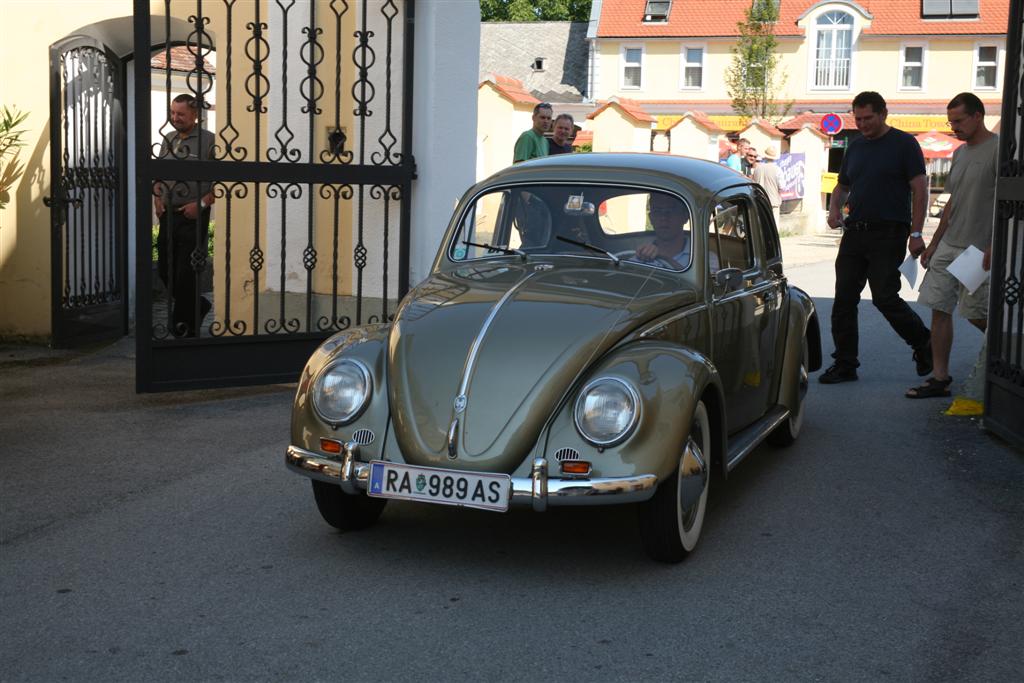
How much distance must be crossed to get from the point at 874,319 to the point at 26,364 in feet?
28.3

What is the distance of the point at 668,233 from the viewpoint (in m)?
6.16

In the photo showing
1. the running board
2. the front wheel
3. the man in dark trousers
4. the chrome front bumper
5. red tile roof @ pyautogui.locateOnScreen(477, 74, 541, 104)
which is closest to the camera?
the chrome front bumper

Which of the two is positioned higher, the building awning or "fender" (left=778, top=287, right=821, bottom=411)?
the building awning

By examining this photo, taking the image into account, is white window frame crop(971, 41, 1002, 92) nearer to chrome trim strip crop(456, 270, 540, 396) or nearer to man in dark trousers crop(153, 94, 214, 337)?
man in dark trousers crop(153, 94, 214, 337)

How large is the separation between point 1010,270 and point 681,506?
3.76 m

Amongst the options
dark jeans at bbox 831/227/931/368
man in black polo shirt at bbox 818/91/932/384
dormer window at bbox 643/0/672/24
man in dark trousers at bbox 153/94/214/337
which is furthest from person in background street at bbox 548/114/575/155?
dormer window at bbox 643/0/672/24

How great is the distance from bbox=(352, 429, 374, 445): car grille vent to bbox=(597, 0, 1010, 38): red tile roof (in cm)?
5060

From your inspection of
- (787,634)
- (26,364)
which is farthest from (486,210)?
(26,364)

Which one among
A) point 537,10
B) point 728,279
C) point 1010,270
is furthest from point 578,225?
point 537,10

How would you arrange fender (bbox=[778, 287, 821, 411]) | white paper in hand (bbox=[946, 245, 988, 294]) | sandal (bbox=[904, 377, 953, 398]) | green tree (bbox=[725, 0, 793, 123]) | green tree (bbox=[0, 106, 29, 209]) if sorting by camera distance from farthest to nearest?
green tree (bbox=[725, 0, 793, 123]) → green tree (bbox=[0, 106, 29, 209]) → sandal (bbox=[904, 377, 953, 398]) → white paper in hand (bbox=[946, 245, 988, 294]) → fender (bbox=[778, 287, 821, 411])

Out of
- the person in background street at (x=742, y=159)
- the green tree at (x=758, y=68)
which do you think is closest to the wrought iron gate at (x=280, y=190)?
the person in background street at (x=742, y=159)

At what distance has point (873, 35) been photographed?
52.8 m

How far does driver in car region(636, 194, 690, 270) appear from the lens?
608 centimetres

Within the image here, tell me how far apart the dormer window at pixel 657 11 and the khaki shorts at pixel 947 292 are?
4929 centimetres
